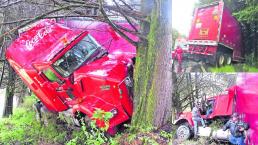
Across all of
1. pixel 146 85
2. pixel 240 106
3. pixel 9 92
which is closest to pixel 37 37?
pixel 146 85

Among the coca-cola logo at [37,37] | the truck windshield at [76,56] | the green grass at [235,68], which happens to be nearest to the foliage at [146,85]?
the truck windshield at [76,56]

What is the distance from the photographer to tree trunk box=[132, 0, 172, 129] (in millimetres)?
7422

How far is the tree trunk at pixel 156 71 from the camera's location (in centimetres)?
742

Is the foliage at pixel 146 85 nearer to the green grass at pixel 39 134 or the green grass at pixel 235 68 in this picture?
the green grass at pixel 39 134

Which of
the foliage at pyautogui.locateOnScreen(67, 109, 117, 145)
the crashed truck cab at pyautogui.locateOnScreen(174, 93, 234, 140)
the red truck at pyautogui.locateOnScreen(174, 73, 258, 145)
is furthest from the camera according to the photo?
the crashed truck cab at pyautogui.locateOnScreen(174, 93, 234, 140)

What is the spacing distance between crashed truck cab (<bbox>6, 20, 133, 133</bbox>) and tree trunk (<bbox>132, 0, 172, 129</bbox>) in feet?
3.56

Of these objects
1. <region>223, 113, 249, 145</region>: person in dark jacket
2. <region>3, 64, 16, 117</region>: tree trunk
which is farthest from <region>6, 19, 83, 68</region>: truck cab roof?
<region>223, 113, 249, 145</region>: person in dark jacket

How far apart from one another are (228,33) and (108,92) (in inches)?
368

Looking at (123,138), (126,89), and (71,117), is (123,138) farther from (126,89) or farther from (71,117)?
(71,117)

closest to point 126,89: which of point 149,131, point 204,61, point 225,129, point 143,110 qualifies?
point 143,110

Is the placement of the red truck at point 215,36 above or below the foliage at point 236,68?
above

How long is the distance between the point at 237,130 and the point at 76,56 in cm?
462

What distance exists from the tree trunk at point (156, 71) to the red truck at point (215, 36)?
862cm

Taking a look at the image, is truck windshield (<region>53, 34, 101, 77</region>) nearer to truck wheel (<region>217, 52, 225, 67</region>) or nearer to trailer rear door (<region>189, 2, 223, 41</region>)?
trailer rear door (<region>189, 2, 223, 41</region>)
